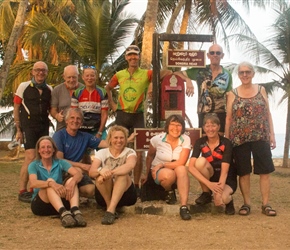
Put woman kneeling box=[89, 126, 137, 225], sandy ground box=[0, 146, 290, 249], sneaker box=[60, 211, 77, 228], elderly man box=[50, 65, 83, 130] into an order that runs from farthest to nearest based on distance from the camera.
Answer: elderly man box=[50, 65, 83, 130] < woman kneeling box=[89, 126, 137, 225] < sneaker box=[60, 211, 77, 228] < sandy ground box=[0, 146, 290, 249]

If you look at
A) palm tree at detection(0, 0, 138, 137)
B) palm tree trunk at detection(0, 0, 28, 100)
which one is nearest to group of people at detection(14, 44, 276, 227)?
palm tree trunk at detection(0, 0, 28, 100)

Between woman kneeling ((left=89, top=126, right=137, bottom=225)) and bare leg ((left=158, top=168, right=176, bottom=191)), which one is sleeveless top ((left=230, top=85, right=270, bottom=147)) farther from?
woman kneeling ((left=89, top=126, right=137, bottom=225))

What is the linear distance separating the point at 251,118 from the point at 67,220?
2.68 m

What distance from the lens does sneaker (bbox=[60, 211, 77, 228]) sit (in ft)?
19.7

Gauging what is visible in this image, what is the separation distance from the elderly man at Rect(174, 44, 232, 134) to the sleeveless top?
0.42 metres

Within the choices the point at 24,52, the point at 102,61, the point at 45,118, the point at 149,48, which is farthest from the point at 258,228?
the point at 24,52

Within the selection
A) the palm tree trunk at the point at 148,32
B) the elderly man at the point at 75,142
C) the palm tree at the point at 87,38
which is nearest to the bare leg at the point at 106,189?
the elderly man at the point at 75,142

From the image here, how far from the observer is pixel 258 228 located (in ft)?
19.9

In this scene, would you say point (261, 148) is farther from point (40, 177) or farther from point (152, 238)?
point (40, 177)

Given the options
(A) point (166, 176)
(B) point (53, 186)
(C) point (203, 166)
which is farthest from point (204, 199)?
(B) point (53, 186)

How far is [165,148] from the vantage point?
6.79 metres

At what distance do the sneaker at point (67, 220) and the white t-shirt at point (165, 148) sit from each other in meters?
1.36

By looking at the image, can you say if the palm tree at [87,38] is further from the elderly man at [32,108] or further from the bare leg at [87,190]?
the bare leg at [87,190]

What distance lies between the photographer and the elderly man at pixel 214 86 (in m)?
7.27
